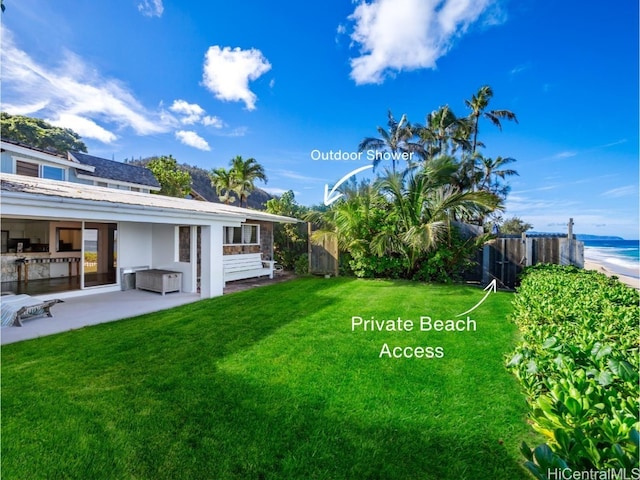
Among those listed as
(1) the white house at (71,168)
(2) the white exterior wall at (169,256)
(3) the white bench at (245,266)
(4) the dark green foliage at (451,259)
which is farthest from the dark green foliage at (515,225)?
(1) the white house at (71,168)

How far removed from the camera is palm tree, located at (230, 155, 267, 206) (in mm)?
25469

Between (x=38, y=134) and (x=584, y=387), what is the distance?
45550 mm

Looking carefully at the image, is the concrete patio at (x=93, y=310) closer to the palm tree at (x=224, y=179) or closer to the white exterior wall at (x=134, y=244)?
the white exterior wall at (x=134, y=244)

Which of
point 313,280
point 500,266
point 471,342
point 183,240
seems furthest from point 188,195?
point 471,342

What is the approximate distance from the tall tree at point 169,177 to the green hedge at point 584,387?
1087 inches

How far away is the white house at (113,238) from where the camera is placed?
678 cm

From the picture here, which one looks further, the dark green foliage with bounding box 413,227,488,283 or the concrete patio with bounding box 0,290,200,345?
the dark green foliage with bounding box 413,227,488,283

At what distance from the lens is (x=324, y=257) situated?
12.6 meters

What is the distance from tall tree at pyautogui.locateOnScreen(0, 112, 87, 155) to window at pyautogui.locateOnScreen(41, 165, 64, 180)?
1841 centimetres

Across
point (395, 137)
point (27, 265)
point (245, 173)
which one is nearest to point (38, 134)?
point (245, 173)

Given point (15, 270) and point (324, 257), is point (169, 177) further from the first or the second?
point (324, 257)

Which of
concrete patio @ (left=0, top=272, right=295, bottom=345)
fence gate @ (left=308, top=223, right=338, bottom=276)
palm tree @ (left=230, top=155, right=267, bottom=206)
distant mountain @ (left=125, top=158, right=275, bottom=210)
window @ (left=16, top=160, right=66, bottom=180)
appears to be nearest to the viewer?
concrete patio @ (left=0, top=272, right=295, bottom=345)

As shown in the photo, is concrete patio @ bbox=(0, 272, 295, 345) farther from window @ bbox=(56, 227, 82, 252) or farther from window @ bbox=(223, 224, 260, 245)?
window @ bbox=(56, 227, 82, 252)

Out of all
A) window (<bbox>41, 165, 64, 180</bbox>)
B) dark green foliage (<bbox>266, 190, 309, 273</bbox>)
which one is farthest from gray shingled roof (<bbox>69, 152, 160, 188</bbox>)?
dark green foliage (<bbox>266, 190, 309, 273</bbox>)
